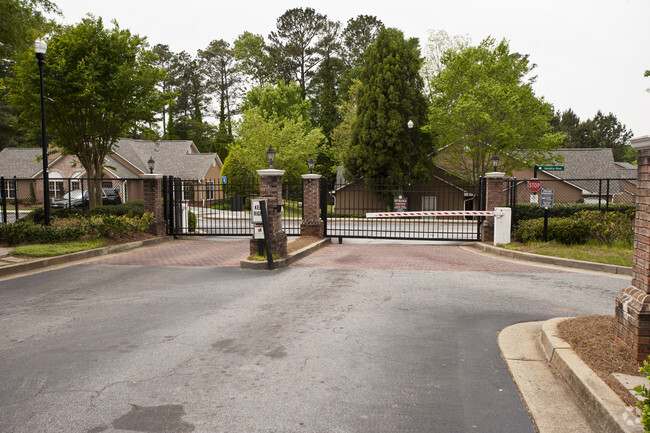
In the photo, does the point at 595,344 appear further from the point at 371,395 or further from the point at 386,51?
the point at 386,51

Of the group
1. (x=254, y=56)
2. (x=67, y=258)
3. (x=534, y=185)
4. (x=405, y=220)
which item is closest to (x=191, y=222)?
(x=67, y=258)

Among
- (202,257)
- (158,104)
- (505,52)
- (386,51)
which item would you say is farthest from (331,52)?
(202,257)

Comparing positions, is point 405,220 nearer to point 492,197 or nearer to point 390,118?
point 390,118

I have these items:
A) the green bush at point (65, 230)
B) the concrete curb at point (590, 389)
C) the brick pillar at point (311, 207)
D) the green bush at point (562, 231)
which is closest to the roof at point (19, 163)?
the green bush at point (65, 230)

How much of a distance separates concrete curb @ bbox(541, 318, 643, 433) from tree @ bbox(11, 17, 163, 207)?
16580 mm

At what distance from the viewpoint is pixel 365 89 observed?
104 ft

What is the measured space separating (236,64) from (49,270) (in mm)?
57604

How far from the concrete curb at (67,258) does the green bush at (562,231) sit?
1176cm

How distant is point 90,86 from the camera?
16000mm

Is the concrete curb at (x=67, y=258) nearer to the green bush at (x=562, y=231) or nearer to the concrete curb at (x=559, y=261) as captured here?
the concrete curb at (x=559, y=261)

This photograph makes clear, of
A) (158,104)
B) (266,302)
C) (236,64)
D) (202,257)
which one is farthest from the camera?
(236,64)

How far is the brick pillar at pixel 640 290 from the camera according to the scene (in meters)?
4.14

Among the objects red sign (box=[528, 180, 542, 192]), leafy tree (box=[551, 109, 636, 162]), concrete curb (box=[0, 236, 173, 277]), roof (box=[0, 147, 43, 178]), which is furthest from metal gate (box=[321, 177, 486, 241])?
leafy tree (box=[551, 109, 636, 162])

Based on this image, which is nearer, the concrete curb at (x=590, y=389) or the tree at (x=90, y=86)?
the concrete curb at (x=590, y=389)
